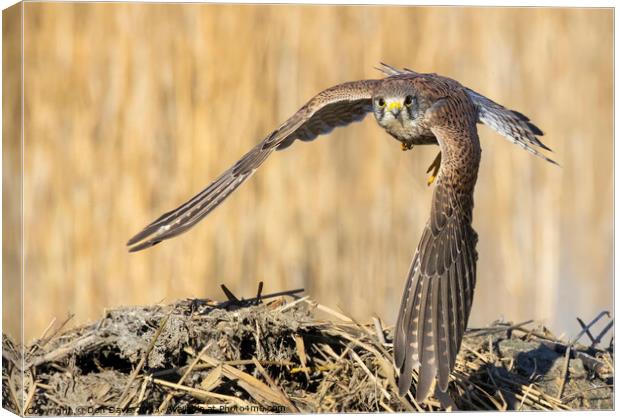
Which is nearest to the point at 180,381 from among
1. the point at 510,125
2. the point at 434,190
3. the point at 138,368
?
the point at 138,368

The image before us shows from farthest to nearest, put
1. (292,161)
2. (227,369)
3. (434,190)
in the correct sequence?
(292,161) < (434,190) < (227,369)

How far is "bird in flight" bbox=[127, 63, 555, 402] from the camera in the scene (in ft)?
15.8

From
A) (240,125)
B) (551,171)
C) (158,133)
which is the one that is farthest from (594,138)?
(158,133)

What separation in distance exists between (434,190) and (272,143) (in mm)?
839

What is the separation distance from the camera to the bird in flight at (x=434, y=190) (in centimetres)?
482

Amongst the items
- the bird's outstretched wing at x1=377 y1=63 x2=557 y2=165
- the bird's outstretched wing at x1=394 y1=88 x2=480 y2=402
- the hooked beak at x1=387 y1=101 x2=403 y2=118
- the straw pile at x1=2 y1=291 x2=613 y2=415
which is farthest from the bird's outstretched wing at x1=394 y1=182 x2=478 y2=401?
the bird's outstretched wing at x1=377 y1=63 x2=557 y2=165

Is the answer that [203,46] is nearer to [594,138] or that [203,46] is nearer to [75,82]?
[75,82]

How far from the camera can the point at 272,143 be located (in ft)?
17.7

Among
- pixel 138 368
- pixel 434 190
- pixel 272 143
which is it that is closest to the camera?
pixel 138 368

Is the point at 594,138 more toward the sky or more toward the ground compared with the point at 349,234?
more toward the sky

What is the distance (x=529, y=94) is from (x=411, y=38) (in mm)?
976

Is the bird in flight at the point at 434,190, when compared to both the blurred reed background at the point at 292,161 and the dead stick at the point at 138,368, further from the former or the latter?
the blurred reed background at the point at 292,161

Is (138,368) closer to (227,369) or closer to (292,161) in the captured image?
(227,369)

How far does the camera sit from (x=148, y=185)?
762 centimetres
